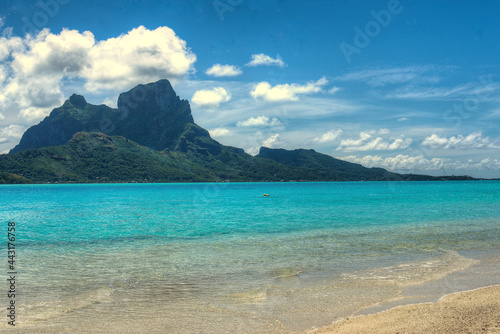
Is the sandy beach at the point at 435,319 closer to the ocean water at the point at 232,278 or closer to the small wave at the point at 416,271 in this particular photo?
the ocean water at the point at 232,278

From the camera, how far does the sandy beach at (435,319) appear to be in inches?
341

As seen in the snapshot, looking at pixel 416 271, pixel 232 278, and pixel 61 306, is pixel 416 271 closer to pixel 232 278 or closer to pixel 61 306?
pixel 232 278

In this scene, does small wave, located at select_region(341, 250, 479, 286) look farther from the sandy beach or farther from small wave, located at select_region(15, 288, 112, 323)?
small wave, located at select_region(15, 288, 112, 323)

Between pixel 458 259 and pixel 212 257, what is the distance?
14.8 m

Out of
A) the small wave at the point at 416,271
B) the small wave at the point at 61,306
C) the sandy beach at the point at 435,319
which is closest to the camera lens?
the sandy beach at the point at 435,319

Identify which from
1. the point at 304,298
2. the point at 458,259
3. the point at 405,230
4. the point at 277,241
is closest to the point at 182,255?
the point at 277,241

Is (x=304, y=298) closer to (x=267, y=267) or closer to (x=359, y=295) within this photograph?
(x=359, y=295)

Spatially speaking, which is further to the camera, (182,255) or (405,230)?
(405,230)

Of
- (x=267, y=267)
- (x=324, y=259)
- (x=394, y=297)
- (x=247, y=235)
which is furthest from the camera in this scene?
(x=247, y=235)

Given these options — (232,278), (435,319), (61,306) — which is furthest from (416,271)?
(61,306)

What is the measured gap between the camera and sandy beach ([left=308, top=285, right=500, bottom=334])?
8.66 meters

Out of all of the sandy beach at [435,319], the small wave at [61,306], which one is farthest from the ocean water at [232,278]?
the sandy beach at [435,319]

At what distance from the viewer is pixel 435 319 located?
9398 millimetres

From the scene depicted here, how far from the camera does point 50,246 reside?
25172 millimetres
